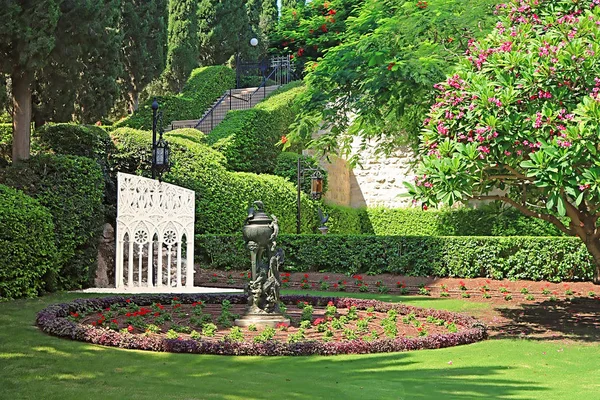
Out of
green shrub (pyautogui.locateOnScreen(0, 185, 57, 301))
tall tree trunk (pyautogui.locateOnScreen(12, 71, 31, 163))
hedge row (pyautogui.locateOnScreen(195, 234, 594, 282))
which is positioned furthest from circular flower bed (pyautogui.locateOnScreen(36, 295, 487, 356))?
tall tree trunk (pyautogui.locateOnScreen(12, 71, 31, 163))

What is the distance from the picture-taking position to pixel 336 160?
1096 inches

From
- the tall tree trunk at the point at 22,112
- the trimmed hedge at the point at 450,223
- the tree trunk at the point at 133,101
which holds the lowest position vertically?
the trimmed hedge at the point at 450,223

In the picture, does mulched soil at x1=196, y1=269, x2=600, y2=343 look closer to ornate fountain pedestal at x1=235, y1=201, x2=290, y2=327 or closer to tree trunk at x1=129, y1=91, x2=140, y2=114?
ornate fountain pedestal at x1=235, y1=201, x2=290, y2=327

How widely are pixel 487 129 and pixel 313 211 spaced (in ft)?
53.0

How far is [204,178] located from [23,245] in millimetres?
8313

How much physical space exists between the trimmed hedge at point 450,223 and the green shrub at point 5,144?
12.4 metres

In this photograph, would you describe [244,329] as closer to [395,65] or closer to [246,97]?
[395,65]

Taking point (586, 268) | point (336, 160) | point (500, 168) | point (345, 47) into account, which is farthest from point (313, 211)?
point (500, 168)

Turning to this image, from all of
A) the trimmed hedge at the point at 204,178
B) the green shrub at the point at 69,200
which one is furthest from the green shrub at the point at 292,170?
the green shrub at the point at 69,200

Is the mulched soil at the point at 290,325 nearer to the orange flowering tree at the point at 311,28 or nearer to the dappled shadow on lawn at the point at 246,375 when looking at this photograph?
the dappled shadow on lawn at the point at 246,375

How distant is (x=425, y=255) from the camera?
1897 cm

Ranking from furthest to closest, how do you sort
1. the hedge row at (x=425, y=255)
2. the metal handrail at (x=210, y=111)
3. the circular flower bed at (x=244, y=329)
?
the metal handrail at (x=210, y=111) → the hedge row at (x=425, y=255) → the circular flower bed at (x=244, y=329)

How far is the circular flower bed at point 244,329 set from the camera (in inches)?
334

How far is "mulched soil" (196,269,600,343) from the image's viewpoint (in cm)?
1130
